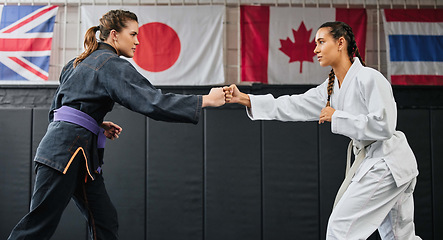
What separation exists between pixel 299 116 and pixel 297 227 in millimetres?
1512

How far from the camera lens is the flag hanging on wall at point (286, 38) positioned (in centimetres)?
420

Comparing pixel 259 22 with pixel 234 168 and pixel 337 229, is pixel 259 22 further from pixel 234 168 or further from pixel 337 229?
pixel 337 229

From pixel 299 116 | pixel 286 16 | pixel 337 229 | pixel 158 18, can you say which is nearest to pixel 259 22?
pixel 286 16

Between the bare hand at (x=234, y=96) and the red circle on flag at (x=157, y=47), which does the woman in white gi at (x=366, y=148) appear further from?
the red circle on flag at (x=157, y=47)

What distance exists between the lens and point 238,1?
4.30 m

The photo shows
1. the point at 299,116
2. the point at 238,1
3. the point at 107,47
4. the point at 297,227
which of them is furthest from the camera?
the point at 238,1

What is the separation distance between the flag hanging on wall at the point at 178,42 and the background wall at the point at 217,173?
0.17 meters

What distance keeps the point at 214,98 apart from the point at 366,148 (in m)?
0.85

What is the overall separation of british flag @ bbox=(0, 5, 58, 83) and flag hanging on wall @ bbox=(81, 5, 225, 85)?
377 millimetres

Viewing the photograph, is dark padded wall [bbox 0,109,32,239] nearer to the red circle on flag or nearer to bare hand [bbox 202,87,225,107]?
the red circle on flag

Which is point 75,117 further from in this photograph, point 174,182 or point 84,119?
point 174,182

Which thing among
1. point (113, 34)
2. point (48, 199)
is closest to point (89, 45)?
point (113, 34)

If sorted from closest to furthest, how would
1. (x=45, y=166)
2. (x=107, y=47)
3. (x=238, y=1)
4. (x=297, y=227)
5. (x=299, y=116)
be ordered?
(x=45, y=166) < (x=107, y=47) < (x=299, y=116) < (x=297, y=227) < (x=238, y=1)

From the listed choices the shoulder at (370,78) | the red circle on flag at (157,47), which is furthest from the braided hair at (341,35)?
the red circle on flag at (157,47)
